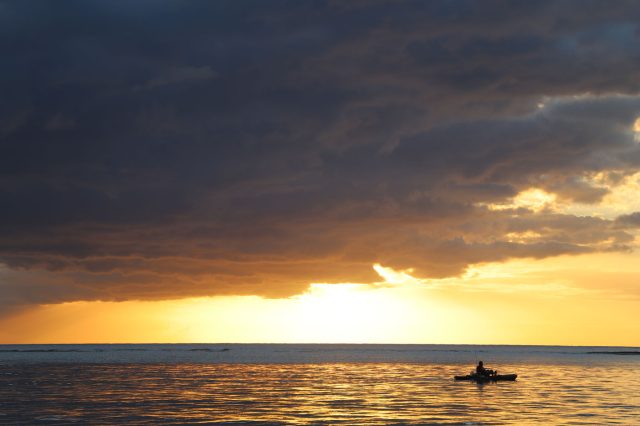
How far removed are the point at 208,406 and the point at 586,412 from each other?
34575 mm

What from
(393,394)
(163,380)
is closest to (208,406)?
(393,394)

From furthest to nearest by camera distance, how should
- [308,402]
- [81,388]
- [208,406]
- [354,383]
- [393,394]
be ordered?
[354,383]
[81,388]
[393,394]
[308,402]
[208,406]

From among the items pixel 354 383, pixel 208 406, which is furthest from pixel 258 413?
pixel 354 383

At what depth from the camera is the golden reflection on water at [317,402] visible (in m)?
65.2

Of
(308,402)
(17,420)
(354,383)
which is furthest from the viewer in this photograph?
(354,383)

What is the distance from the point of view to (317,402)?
262ft

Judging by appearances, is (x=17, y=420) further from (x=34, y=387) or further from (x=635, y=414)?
(x=635, y=414)

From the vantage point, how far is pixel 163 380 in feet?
388

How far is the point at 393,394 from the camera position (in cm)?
9006

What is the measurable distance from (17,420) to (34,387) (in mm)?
40539

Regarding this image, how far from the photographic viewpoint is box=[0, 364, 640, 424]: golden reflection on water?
65.2 meters

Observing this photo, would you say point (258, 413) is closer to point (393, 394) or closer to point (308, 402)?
point (308, 402)

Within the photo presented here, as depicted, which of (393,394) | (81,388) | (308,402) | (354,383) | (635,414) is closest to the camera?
(635,414)

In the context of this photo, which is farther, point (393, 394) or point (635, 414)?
point (393, 394)
